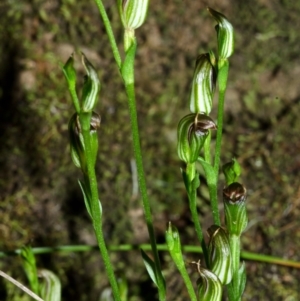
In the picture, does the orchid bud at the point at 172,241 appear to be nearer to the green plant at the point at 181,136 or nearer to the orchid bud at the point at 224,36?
the green plant at the point at 181,136

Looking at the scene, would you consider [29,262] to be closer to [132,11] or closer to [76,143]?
[76,143]

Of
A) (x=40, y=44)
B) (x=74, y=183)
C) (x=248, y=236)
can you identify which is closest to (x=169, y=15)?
(x=40, y=44)

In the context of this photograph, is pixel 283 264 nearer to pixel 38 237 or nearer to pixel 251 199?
pixel 251 199

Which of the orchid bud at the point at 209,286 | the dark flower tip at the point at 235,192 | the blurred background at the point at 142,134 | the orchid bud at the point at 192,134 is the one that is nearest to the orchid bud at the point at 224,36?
the orchid bud at the point at 192,134

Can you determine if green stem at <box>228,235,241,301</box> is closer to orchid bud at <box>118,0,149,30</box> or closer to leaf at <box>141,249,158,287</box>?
leaf at <box>141,249,158,287</box>

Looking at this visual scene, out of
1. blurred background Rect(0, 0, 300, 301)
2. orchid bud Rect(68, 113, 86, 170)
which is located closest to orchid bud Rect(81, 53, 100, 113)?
orchid bud Rect(68, 113, 86, 170)

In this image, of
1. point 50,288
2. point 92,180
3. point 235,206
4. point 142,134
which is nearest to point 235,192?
point 235,206
